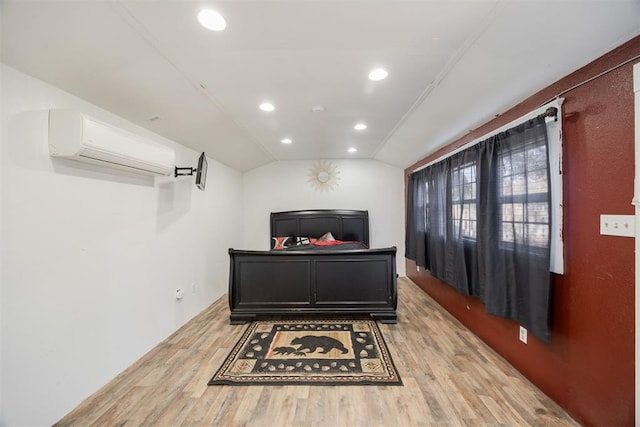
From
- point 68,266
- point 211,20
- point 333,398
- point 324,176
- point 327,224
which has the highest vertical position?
point 211,20

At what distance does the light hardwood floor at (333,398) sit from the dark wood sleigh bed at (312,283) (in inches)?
25.6

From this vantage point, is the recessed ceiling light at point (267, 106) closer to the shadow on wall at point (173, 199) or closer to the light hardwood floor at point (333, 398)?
the shadow on wall at point (173, 199)

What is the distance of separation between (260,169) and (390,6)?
4129 mm

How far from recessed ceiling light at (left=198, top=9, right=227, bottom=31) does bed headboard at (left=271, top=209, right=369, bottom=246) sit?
359 centimetres

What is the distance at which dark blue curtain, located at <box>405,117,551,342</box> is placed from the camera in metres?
1.69

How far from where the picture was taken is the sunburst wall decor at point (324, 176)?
4.96 metres

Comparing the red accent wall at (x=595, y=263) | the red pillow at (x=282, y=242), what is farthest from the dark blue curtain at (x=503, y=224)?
the red pillow at (x=282, y=242)

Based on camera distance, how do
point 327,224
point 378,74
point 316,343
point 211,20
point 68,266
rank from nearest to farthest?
point 211,20 < point 68,266 < point 378,74 < point 316,343 < point 327,224

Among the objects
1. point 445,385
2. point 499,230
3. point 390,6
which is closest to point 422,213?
point 499,230

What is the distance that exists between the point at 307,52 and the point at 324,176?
345 cm

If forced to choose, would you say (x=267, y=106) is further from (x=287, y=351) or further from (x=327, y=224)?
(x=327, y=224)

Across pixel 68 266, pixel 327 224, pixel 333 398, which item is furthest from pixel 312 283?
pixel 68 266

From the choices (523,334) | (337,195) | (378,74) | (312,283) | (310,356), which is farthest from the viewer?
(337,195)

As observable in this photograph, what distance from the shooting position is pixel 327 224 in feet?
15.5
